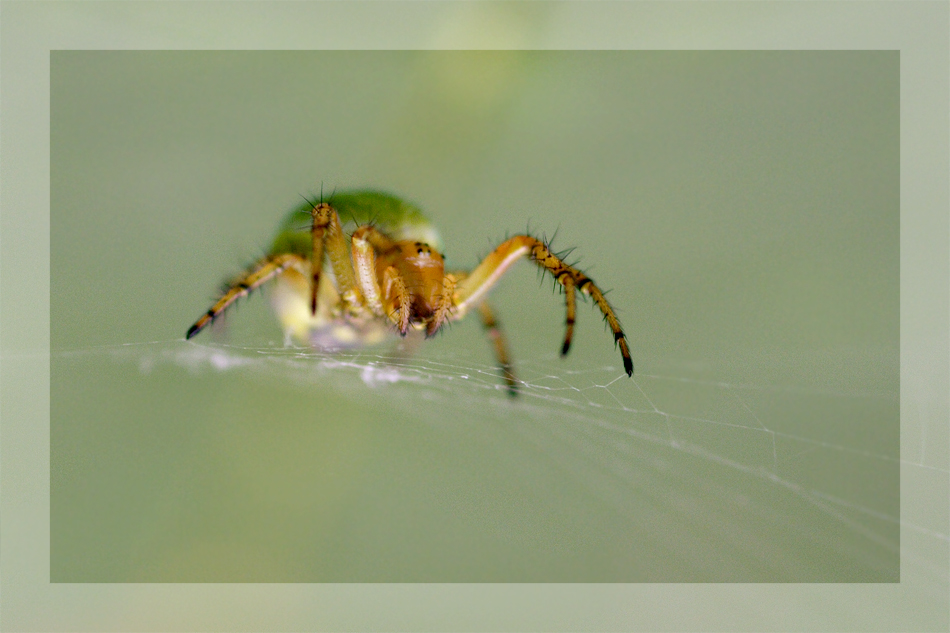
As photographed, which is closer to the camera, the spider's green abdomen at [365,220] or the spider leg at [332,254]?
the spider leg at [332,254]

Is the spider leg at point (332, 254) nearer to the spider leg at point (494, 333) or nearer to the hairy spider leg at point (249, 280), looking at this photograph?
the hairy spider leg at point (249, 280)

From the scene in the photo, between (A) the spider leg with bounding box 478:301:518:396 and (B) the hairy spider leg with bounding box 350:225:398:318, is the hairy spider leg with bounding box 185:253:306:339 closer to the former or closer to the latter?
(B) the hairy spider leg with bounding box 350:225:398:318

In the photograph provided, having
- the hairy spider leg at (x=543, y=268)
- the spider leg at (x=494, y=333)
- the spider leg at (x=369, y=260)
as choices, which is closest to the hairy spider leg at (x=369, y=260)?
the spider leg at (x=369, y=260)

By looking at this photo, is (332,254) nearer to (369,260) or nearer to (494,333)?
(369,260)

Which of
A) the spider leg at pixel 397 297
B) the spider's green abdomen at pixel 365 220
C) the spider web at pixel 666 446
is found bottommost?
the spider web at pixel 666 446

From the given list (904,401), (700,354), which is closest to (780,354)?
(700,354)

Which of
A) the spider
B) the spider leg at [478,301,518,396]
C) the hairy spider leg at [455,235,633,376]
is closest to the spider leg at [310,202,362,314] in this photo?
the spider

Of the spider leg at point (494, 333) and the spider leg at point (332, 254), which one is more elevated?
the spider leg at point (332, 254)

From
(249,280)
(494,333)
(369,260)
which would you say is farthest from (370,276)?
(494,333)
